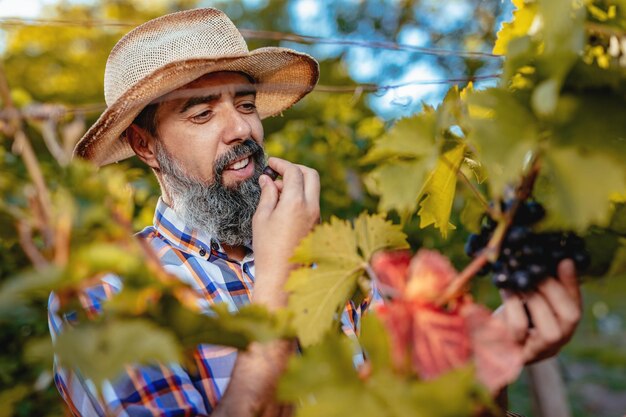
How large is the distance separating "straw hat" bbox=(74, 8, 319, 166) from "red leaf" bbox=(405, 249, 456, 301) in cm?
110

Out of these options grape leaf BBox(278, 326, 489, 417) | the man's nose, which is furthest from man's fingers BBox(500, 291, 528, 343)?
the man's nose

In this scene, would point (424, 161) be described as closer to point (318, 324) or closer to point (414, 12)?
point (318, 324)

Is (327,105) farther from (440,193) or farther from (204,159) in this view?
(440,193)

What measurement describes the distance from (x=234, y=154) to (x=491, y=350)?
1318 mm

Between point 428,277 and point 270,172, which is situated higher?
point 428,277

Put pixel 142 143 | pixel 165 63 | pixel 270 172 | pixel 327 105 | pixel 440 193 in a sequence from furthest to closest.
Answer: pixel 327 105, pixel 142 143, pixel 165 63, pixel 270 172, pixel 440 193

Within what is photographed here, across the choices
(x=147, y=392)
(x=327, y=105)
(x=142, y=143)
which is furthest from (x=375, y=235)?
(x=327, y=105)

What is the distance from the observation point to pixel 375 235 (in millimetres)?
1105

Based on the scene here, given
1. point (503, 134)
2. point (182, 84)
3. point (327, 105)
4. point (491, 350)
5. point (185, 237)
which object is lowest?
point (327, 105)

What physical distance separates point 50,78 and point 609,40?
39.0 ft

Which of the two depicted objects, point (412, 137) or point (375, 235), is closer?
point (412, 137)

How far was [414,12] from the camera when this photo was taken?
7.03 meters

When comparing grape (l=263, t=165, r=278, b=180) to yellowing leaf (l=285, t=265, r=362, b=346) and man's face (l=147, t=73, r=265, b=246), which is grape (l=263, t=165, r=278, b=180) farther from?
yellowing leaf (l=285, t=265, r=362, b=346)

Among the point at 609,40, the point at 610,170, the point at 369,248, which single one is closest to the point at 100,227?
the point at 369,248
